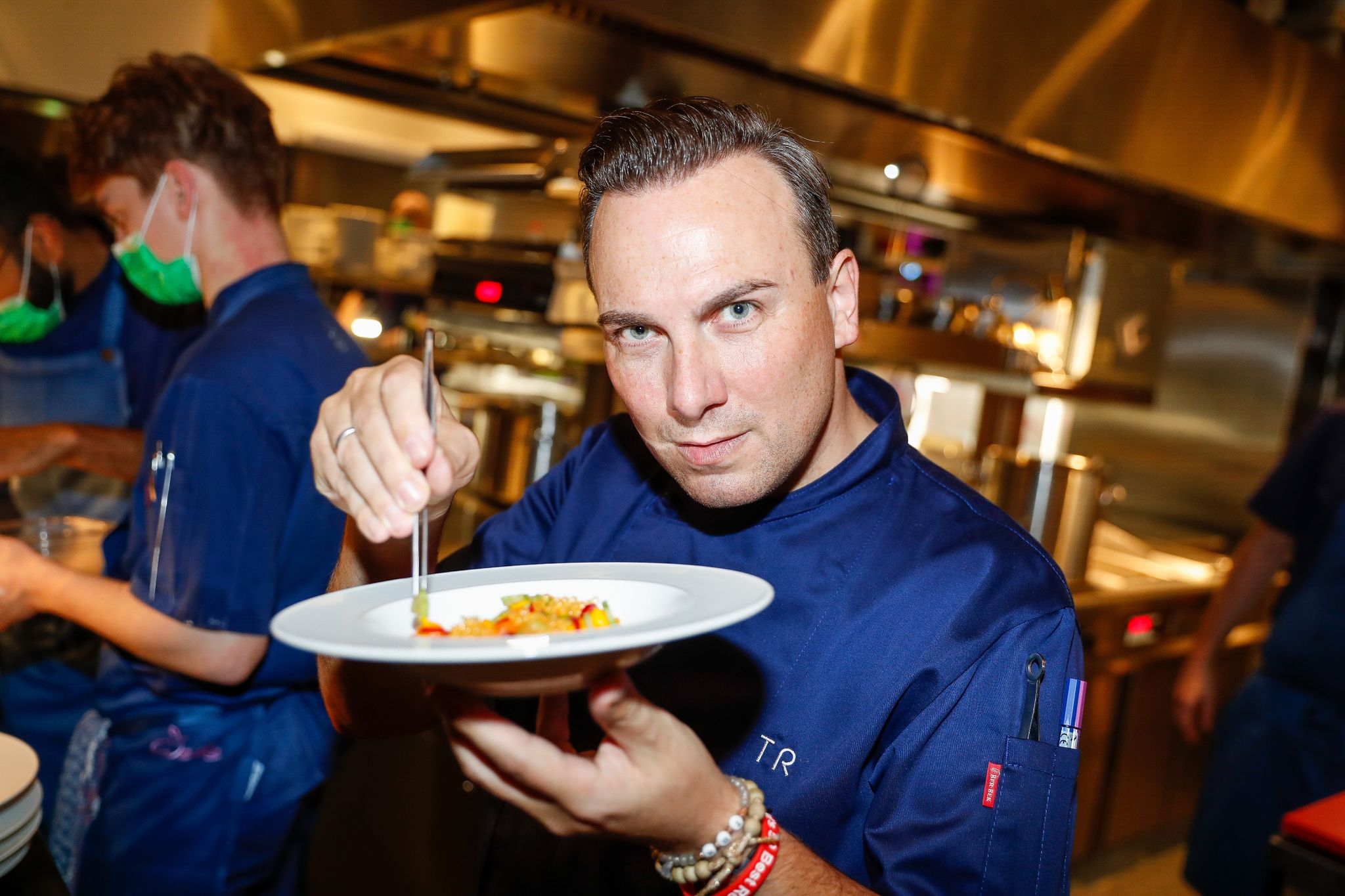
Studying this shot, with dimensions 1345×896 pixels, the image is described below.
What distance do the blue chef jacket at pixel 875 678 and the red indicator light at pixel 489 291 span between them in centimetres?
146

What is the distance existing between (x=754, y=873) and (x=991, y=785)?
26 centimetres

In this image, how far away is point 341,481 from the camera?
882mm

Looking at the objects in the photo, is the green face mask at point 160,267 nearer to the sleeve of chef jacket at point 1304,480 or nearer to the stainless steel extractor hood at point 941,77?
the stainless steel extractor hood at point 941,77

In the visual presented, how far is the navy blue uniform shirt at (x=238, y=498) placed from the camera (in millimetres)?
1396

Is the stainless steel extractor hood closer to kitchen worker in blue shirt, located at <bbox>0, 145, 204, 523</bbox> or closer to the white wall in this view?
the white wall

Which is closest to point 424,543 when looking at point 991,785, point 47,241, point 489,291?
point 991,785

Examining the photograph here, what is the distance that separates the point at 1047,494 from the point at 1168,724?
4.14ft

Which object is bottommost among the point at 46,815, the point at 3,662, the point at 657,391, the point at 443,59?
the point at 46,815

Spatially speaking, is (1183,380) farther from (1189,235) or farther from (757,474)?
(757,474)

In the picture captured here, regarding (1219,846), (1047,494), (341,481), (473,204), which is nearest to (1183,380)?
(1047,494)

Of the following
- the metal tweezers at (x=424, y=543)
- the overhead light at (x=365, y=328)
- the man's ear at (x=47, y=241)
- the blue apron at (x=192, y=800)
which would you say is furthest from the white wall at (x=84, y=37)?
the metal tweezers at (x=424, y=543)

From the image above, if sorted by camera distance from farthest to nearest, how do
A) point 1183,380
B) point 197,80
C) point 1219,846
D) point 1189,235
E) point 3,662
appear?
point 1183,380
point 1189,235
point 1219,846
point 3,662
point 197,80

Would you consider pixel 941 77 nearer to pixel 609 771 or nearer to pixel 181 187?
pixel 181 187

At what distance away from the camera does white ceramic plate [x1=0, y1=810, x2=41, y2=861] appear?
923 mm
